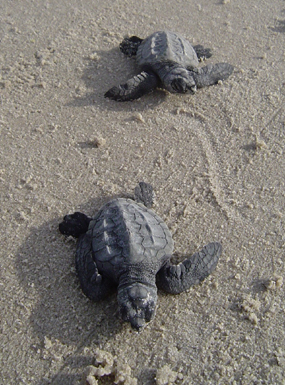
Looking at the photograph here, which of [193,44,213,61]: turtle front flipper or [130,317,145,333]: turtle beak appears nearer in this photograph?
[130,317,145,333]: turtle beak

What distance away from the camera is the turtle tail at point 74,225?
2092 millimetres

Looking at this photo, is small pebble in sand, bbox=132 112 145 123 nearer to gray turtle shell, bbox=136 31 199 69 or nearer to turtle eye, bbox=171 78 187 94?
turtle eye, bbox=171 78 187 94

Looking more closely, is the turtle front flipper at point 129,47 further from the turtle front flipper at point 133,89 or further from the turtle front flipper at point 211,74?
the turtle front flipper at point 211,74

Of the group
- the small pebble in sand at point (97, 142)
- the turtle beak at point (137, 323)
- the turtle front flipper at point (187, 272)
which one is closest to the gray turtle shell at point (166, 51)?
the small pebble in sand at point (97, 142)

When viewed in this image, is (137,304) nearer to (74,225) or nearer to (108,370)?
(108,370)

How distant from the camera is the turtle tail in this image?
6.86 ft

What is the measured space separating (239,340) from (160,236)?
2.19ft

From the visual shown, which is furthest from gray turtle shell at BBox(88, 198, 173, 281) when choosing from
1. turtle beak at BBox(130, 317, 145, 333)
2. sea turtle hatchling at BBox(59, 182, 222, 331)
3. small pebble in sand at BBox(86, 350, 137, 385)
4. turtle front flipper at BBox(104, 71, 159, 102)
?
turtle front flipper at BBox(104, 71, 159, 102)

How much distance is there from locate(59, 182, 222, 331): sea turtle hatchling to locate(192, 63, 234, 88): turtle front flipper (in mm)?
1427

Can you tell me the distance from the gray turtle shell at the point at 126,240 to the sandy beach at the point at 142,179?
0.67ft

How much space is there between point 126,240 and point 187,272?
392 mm

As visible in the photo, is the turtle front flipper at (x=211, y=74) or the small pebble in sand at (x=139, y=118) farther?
the turtle front flipper at (x=211, y=74)

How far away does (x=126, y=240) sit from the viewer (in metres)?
1.84

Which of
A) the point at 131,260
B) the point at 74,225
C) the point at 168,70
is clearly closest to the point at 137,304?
the point at 131,260
